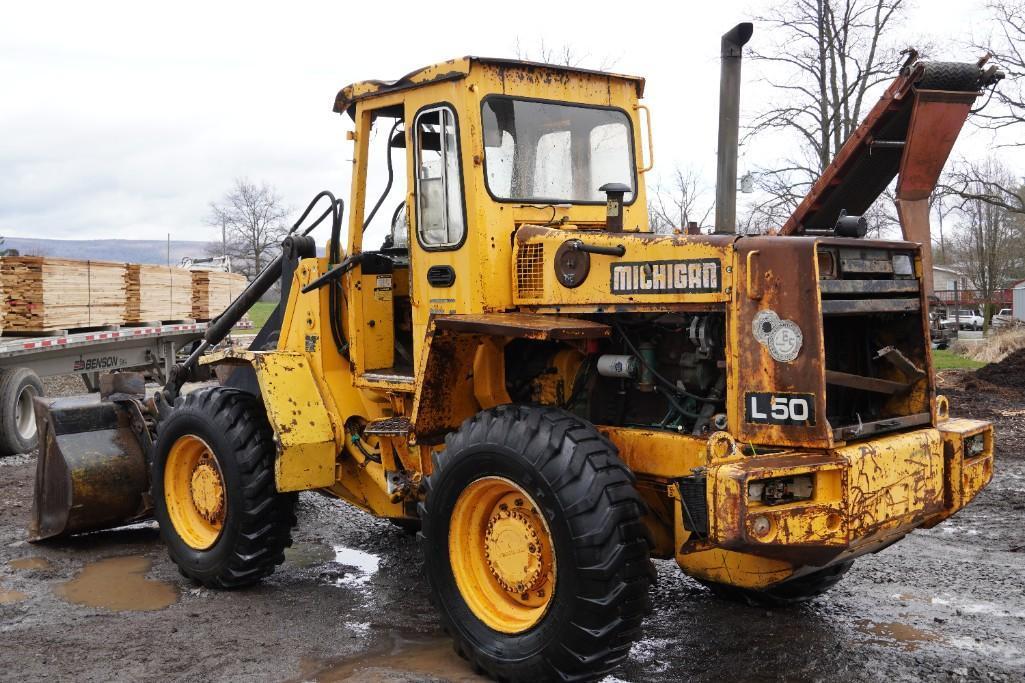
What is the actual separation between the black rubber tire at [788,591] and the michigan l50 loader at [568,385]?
27 millimetres

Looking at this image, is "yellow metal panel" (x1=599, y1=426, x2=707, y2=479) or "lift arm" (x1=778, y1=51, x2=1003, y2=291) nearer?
"yellow metal panel" (x1=599, y1=426, x2=707, y2=479)

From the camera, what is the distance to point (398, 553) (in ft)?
23.9

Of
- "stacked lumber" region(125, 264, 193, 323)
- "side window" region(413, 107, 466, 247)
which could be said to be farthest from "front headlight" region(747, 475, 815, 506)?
"stacked lumber" region(125, 264, 193, 323)

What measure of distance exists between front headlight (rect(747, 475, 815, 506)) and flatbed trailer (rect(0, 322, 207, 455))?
8438 mm

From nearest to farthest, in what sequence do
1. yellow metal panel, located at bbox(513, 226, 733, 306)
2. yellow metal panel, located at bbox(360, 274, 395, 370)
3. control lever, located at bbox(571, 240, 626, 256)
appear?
yellow metal panel, located at bbox(513, 226, 733, 306) < control lever, located at bbox(571, 240, 626, 256) < yellow metal panel, located at bbox(360, 274, 395, 370)

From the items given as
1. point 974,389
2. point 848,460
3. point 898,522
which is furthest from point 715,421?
point 974,389

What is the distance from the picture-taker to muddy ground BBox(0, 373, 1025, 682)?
4957 mm

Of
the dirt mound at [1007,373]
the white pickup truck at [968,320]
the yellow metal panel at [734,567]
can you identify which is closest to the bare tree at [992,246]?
the white pickup truck at [968,320]

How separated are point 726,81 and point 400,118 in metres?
1.92

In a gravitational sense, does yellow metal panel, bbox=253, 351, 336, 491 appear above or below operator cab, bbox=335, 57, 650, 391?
below

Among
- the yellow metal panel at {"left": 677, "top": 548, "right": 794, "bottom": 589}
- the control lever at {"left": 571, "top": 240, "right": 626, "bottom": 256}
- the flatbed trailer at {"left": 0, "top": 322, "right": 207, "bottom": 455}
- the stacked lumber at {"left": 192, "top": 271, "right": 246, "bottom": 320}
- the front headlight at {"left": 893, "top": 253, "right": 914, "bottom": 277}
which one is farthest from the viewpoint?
the stacked lumber at {"left": 192, "top": 271, "right": 246, "bottom": 320}

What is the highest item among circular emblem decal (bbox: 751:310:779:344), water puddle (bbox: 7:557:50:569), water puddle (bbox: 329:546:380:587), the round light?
circular emblem decal (bbox: 751:310:779:344)

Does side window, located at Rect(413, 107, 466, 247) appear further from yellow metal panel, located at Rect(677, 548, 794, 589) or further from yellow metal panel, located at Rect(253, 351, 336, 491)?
yellow metal panel, located at Rect(677, 548, 794, 589)

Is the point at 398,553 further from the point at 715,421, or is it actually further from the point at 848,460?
the point at 848,460
